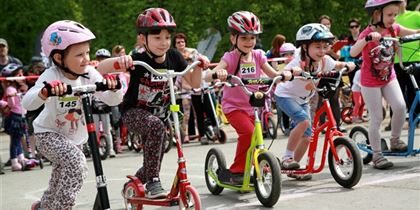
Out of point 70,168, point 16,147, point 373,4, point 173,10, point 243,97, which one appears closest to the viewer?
point 70,168

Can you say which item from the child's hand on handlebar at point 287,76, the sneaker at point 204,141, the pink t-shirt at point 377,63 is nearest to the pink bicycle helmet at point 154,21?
the child's hand on handlebar at point 287,76

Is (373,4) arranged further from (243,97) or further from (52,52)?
(52,52)

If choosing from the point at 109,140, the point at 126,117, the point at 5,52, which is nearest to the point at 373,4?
the point at 126,117

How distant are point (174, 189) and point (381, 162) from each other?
3.40 meters

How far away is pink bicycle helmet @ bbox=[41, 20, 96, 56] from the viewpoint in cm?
569

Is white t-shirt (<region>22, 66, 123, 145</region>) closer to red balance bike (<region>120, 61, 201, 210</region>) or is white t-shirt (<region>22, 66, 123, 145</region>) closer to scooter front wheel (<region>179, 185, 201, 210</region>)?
red balance bike (<region>120, 61, 201, 210</region>)

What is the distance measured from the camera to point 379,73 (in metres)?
8.72

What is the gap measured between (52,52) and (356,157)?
3178 mm

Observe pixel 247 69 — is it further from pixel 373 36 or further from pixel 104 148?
pixel 104 148

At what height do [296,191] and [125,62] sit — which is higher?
[125,62]

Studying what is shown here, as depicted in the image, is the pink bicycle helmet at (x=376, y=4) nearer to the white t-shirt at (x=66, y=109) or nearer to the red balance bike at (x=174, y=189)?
the red balance bike at (x=174, y=189)

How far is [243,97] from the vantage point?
784cm

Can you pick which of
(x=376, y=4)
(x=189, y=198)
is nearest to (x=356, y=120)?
(x=376, y=4)

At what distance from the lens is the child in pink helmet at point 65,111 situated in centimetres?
564
